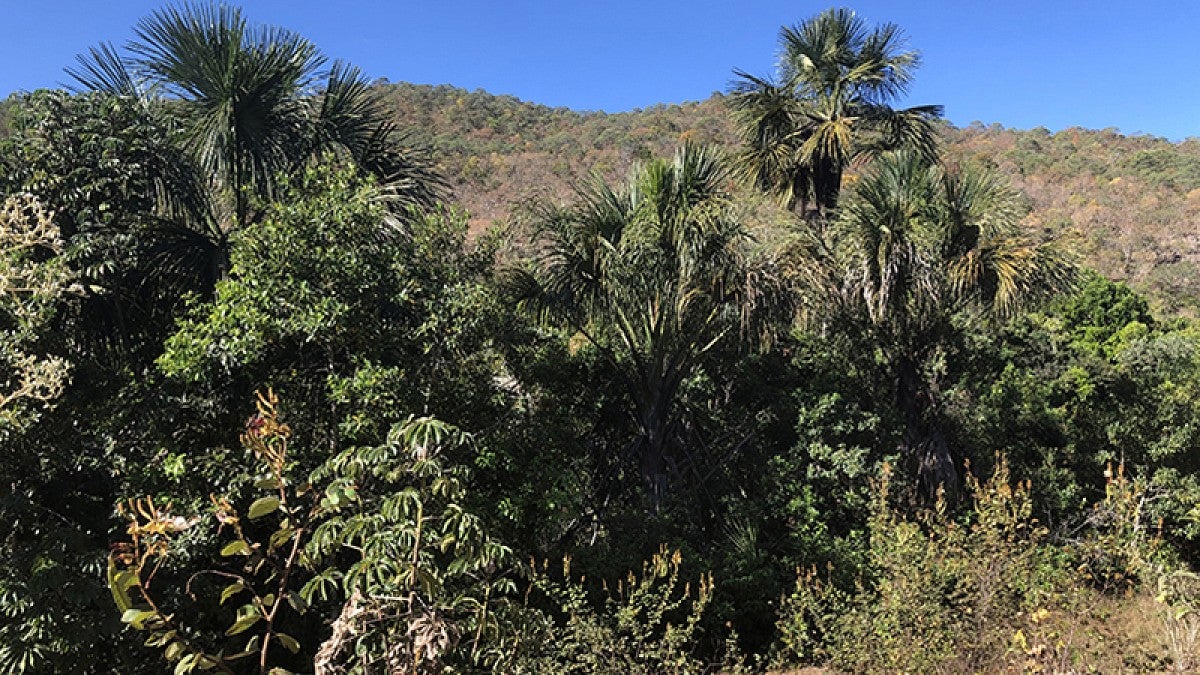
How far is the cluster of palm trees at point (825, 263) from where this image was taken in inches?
278

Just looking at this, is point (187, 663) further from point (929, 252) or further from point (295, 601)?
point (929, 252)

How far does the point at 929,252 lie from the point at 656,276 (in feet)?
10.9

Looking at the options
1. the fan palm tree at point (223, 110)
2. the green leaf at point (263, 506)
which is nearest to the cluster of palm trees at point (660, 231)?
the fan palm tree at point (223, 110)

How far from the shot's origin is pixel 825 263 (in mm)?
8055

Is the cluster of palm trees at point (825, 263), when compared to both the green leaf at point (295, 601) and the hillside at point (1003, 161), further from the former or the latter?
the hillside at point (1003, 161)

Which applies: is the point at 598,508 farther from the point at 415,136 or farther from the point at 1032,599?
the point at 415,136

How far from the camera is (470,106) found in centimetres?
4444

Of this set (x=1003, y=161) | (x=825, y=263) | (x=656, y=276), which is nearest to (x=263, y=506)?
(x=656, y=276)

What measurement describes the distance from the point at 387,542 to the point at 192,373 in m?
4.00

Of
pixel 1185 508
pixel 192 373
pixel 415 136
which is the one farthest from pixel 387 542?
pixel 1185 508

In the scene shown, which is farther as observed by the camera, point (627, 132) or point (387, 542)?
point (627, 132)

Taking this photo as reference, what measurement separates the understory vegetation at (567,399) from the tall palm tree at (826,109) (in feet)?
0.18

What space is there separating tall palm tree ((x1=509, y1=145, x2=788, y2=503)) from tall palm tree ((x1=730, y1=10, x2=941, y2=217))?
2.64 meters

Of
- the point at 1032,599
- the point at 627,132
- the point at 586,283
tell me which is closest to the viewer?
the point at 1032,599
